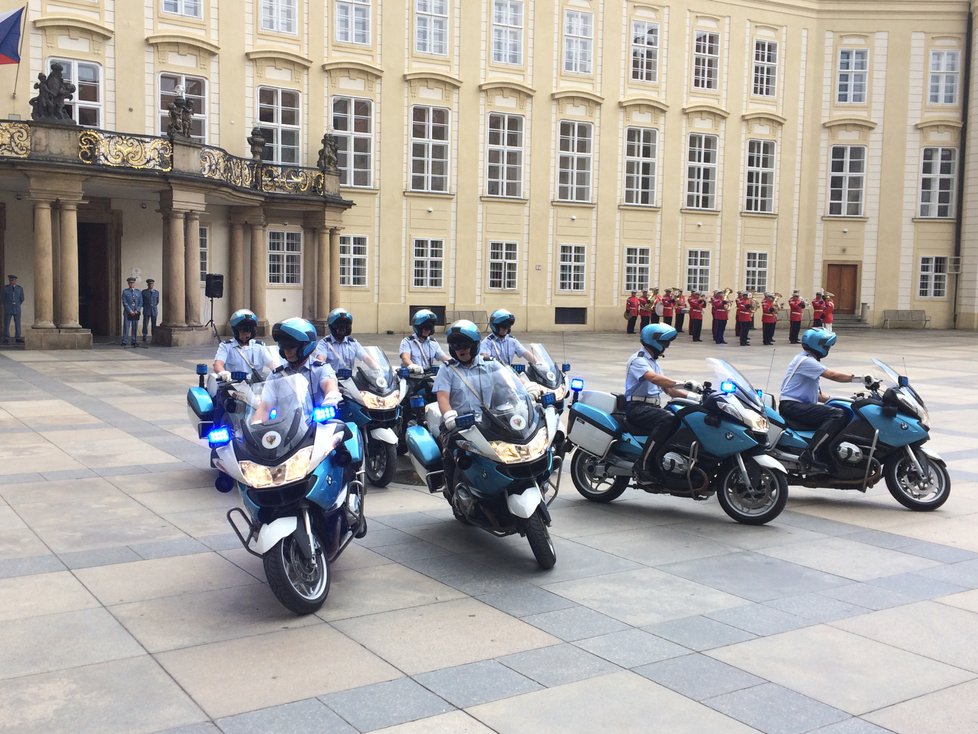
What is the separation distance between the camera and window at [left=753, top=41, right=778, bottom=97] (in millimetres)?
41375

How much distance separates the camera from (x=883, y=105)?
42.6m

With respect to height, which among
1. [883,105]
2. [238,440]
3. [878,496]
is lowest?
[878,496]

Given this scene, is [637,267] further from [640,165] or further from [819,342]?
[819,342]

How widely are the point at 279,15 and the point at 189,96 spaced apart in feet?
13.2

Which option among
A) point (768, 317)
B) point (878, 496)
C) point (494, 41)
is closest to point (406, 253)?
point (494, 41)

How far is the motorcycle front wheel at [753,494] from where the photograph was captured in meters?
8.60

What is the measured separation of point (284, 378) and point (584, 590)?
2348mm

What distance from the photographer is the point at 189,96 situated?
3052 cm

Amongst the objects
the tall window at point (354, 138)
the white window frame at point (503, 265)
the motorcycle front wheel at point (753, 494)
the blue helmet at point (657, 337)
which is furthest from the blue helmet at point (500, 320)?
the white window frame at point (503, 265)

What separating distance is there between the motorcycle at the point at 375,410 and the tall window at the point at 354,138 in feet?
79.5

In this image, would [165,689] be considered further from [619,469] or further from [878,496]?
[878,496]

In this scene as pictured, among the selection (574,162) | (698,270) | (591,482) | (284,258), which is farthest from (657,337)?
(698,270)

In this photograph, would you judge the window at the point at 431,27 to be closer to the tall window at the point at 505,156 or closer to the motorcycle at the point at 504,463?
the tall window at the point at 505,156

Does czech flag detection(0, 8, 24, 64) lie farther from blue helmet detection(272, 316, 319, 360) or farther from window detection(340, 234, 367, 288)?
blue helmet detection(272, 316, 319, 360)
